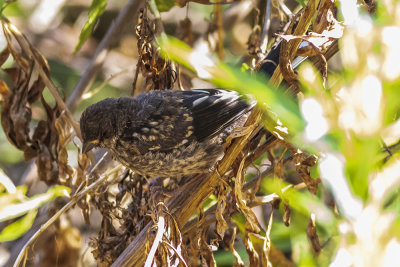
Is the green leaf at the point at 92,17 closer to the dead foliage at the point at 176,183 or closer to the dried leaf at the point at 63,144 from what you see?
the dead foliage at the point at 176,183

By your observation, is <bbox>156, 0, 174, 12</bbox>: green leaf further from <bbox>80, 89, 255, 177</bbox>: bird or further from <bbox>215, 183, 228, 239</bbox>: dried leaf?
<bbox>215, 183, 228, 239</bbox>: dried leaf

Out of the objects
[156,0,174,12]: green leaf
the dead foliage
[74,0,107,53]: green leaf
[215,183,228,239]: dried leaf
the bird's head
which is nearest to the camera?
the dead foliage

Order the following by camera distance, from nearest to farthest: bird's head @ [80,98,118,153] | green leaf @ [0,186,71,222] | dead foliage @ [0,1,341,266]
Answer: dead foliage @ [0,1,341,266] → green leaf @ [0,186,71,222] → bird's head @ [80,98,118,153]

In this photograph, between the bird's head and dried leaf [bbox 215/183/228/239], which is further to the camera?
the bird's head

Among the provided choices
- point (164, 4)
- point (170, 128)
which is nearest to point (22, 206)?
point (170, 128)

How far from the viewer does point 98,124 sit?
86.7 inches

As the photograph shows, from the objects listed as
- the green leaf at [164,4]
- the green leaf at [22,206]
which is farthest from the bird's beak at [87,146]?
the green leaf at [164,4]

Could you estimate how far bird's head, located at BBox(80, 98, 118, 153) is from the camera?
2176 millimetres

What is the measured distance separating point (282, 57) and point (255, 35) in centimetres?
113

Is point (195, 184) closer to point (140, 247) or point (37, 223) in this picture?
point (140, 247)

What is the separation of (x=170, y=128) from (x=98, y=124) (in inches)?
12.6

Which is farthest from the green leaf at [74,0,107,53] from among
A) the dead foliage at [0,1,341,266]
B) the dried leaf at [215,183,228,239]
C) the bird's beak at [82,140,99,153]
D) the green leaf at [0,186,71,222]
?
the dried leaf at [215,183,228,239]

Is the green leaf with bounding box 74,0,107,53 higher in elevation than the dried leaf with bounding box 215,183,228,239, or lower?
higher

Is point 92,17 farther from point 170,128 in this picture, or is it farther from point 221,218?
point 221,218
